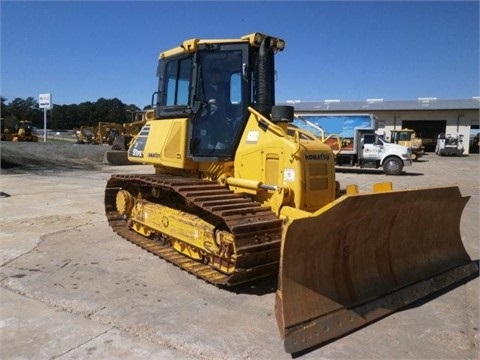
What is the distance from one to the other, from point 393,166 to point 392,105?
29050mm

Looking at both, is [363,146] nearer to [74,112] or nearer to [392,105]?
[392,105]

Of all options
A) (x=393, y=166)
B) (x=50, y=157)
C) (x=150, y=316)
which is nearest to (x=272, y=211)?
(x=150, y=316)

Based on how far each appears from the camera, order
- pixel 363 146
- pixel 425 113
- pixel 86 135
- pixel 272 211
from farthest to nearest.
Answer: pixel 425 113
pixel 86 135
pixel 363 146
pixel 272 211

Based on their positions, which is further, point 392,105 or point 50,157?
point 392,105

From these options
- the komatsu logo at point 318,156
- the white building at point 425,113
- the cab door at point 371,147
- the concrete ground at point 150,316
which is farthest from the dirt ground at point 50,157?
the white building at point 425,113

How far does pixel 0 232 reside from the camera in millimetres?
7402

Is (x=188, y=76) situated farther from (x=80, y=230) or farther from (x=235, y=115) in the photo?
(x=80, y=230)

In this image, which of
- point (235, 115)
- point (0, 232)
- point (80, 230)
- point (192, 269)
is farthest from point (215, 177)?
point (0, 232)

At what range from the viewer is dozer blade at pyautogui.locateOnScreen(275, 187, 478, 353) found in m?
3.90

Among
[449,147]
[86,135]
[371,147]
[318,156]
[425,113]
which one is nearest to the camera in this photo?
[318,156]

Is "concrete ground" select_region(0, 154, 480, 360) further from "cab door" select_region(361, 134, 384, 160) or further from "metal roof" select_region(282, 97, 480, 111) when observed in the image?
"metal roof" select_region(282, 97, 480, 111)

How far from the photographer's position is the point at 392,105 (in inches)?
1876

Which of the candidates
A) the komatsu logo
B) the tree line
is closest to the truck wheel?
the komatsu logo

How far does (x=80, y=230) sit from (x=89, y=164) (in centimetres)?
1543
